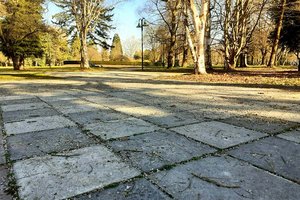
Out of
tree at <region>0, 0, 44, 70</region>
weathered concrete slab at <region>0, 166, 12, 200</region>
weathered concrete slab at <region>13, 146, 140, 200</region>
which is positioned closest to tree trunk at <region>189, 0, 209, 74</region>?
weathered concrete slab at <region>13, 146, 140, 200</region>

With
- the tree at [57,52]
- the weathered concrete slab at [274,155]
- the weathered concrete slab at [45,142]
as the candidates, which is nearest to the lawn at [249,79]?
the weathered concrete slab at [274,155]

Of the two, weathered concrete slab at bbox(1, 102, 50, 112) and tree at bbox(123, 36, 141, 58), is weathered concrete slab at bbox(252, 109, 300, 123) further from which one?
tree at bbox(123, 36, 141, 58)

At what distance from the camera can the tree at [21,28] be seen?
1188 inches

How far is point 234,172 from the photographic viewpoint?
2559 mm

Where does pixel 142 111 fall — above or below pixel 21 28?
below

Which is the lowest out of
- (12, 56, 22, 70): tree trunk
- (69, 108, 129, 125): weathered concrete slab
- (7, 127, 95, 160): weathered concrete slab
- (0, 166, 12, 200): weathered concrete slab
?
(0, 166, 12, 200): weathered concrete slab

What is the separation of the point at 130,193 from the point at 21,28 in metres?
33.0

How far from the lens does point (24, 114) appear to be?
536cm

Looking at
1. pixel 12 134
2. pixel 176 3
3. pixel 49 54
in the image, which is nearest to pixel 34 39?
pixel 176 3

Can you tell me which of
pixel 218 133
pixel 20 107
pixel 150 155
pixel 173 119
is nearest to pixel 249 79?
pixel 173 119

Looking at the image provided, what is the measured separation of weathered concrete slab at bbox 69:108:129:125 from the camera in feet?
15.5

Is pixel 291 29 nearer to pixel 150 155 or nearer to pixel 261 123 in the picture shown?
pixel 261 123

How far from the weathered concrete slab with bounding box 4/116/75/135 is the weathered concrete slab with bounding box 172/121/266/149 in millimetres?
1910

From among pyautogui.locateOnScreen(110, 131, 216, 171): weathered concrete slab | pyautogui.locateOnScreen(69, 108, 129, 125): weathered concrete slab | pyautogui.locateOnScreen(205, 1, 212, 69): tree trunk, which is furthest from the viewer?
pyautogui.locateOnScreen(205, 1, 212, 69): tree trunk
